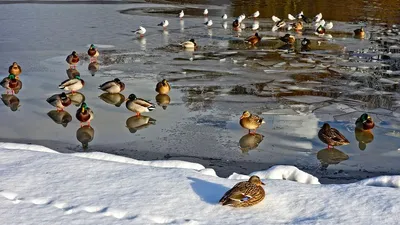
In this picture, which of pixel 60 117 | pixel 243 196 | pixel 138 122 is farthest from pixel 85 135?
pixel 243 196

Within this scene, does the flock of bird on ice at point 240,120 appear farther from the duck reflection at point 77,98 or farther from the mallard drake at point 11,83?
the duck reflection at point 77,98

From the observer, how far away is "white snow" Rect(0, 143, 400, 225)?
19.6 ft

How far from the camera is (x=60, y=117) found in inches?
425

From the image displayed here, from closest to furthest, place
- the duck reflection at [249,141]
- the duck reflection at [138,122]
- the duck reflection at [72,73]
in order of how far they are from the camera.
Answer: the duck reflection at [249,141], the duck reflection at [138,122], the duck reflection at [72,73]

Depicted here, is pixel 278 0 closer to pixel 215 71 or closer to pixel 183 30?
pixel 183 30

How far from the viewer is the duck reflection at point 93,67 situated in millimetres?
14711

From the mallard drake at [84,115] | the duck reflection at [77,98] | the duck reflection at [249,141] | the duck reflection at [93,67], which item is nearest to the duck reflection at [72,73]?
the duck reflection at [93,67]

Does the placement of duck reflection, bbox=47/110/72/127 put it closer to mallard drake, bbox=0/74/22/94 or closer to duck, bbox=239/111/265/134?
mallard drake, bbox=0/74/22/94

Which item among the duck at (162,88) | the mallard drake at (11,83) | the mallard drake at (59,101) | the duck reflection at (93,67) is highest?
the duck reflection at (93,67)

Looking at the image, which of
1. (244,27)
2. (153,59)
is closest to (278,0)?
(244,27)

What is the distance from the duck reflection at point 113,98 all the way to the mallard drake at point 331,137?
4362 millimetres

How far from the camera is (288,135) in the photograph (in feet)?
31.8

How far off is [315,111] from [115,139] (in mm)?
3915

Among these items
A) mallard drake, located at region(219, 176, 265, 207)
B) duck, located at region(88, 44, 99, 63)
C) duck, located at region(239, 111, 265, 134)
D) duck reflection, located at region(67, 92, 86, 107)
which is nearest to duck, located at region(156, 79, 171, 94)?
duck reflection, located at region(67, 92, 86, 107)
